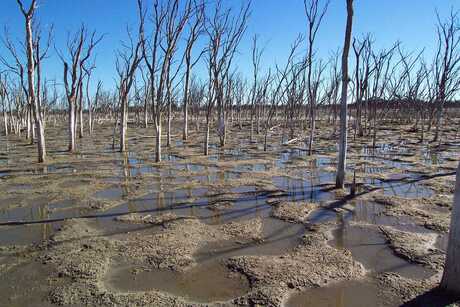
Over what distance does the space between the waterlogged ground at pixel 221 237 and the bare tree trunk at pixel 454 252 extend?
0.53 feet

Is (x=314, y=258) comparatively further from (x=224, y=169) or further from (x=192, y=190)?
(x=224, y=169)

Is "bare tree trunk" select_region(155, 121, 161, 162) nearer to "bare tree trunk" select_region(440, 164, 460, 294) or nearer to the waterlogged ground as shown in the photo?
the waterlogged ground

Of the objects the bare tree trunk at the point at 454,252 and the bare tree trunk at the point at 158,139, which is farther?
the bare tree trunk at the point at 158,139

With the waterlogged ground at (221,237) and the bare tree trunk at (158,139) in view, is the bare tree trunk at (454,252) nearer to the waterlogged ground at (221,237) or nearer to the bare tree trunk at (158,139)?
the waterlogged ground at (221,237)

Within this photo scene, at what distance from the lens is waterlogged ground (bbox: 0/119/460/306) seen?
10.9 feet

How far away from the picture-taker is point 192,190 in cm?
738

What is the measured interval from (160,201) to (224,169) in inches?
141

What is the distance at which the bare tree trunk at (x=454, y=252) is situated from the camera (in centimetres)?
288

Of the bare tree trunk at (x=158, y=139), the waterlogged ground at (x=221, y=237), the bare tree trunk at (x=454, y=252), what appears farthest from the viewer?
the bare tree trunk at (x=158, y=139)

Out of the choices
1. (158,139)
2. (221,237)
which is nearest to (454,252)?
(221,237)

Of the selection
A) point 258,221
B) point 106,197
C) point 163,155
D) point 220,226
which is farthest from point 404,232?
point 163,155

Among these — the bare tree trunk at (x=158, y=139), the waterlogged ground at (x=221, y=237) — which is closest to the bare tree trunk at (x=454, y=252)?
the waterlogged ground at (x=221, y=237)

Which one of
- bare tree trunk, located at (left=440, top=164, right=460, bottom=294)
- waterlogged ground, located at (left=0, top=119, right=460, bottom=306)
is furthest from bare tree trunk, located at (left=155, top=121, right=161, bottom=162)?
bare tree trunk, located at (left=440, top=164, right=460, bottom=294)

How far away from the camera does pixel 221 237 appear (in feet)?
15.5
